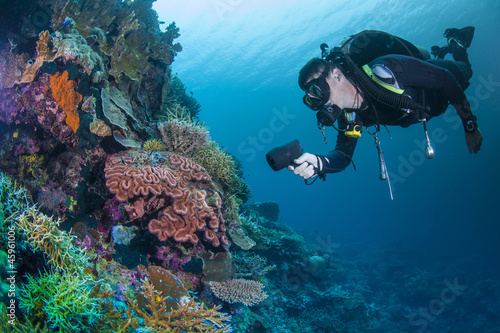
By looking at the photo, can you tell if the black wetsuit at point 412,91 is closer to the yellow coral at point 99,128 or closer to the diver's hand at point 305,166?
the diver's hand at point 305,166

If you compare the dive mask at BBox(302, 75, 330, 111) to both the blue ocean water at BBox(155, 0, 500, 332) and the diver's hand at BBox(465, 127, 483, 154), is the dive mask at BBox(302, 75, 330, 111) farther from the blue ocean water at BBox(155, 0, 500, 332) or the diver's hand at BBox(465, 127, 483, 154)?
the blue ocean water at BBox(155, 0, 500, 332)

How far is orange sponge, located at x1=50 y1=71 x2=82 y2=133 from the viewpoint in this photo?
12.4 ft

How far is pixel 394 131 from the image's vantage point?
306 feet

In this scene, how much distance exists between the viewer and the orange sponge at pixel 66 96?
3.79m

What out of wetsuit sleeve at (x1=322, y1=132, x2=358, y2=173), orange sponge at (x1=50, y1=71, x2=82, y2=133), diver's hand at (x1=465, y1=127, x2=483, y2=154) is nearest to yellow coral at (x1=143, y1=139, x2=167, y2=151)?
orange sponge at (x1=50, y1=71, x2=82, y2=133)

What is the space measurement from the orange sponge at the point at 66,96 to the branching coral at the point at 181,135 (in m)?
1.44

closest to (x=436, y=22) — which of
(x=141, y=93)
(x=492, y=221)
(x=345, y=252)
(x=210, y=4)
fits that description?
(x=210, y=4)

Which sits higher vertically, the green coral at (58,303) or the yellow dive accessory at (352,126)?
the yellow dive accessory at (352,126)

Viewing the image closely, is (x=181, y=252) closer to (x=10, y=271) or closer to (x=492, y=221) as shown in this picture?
(x=10, y=271)

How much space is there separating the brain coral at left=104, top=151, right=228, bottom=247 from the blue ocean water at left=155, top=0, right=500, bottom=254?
108 feet

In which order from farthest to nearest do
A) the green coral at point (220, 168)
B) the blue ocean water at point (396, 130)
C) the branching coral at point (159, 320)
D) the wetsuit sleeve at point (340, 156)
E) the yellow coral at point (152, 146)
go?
the blue ocean water at point (396, 130), the green coral at point (220, 168), the yellow coral at point (152, 146), the wetsuit sleeve at point (340, 156), the branching coral at point (159, 320)

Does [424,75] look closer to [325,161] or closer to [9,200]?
[325,161]

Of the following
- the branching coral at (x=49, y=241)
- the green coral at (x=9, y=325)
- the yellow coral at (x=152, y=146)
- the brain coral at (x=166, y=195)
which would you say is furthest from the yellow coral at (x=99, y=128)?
the green coral at (x=9, y=325)

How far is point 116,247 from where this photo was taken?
3.64 metres
